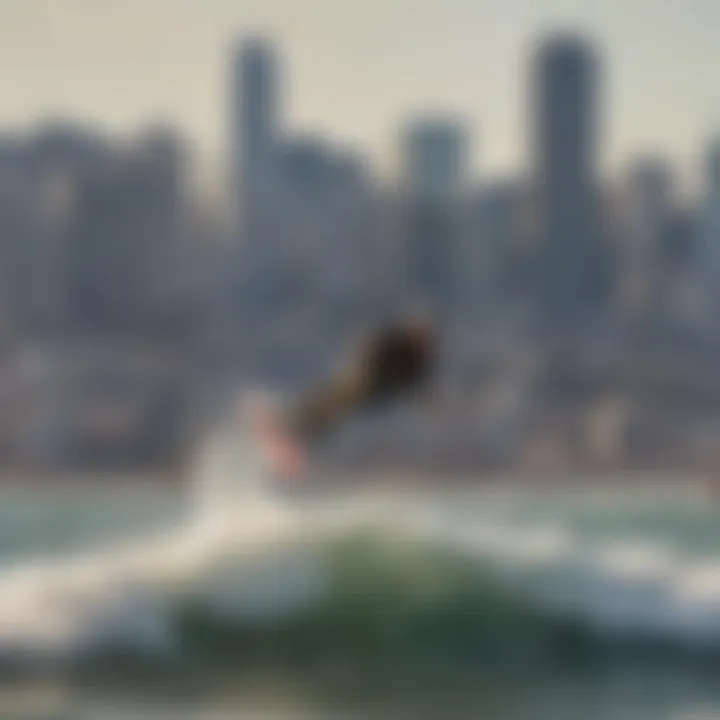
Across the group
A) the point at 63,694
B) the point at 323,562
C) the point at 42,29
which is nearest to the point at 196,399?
the point at 323,562

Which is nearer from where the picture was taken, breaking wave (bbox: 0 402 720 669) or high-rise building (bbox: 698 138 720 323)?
breaking wave (bbox: 0 402 720 669)

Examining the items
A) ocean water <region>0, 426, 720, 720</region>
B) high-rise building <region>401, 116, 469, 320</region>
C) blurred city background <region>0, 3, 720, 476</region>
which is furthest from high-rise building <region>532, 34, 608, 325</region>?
ocean water <region>0, 426, 720, 720</region>

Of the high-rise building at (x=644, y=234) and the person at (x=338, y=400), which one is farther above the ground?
the high-rise building at (x=644, y=234)

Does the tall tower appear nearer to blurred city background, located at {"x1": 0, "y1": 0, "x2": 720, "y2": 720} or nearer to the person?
blurred city background, located at {"x1": 0, "y1": 0, "x2": 720, "y2": 720}

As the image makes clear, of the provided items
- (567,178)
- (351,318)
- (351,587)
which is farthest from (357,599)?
(567,178)

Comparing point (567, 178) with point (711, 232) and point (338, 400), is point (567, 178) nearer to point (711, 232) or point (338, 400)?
point (711, 232)

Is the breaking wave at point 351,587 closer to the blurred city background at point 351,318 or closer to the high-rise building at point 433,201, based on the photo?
the blurred city background at point 351,318

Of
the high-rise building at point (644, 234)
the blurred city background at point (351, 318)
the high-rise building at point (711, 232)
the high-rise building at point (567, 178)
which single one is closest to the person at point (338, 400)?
the blurred city background at point (351, 318)
